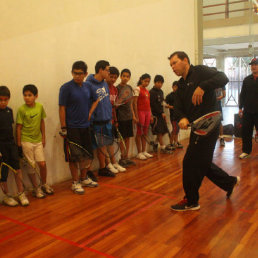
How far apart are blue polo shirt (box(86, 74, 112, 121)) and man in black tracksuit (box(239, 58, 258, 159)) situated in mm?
2047

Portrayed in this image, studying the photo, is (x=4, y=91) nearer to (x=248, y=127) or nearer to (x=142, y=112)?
(x=142, y=112)

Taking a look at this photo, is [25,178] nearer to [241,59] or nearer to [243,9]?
[243,9]

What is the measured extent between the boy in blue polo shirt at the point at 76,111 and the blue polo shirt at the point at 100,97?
0.54 feet

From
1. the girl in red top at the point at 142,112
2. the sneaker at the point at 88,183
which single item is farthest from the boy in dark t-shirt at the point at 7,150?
the girl in red top at the point at 142,112

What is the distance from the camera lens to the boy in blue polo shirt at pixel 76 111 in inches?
125

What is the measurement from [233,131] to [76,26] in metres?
4.11

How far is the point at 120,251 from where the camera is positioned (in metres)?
2.03

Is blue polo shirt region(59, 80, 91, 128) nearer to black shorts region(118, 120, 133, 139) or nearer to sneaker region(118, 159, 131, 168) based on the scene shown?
black shorts region(118, 120, 133, 139)

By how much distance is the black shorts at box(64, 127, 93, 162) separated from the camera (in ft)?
10.6

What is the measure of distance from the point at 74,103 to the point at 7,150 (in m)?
0.79

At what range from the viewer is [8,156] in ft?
9.36

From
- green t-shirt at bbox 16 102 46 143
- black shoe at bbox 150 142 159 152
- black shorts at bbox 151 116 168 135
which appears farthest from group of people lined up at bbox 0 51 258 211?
black shoe at bbox 150 142 159 152

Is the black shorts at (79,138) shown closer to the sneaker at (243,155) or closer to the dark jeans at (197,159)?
the dark jeans at (197,159)

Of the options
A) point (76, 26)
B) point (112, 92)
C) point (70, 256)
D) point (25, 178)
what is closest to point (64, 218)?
point (70, 256)
